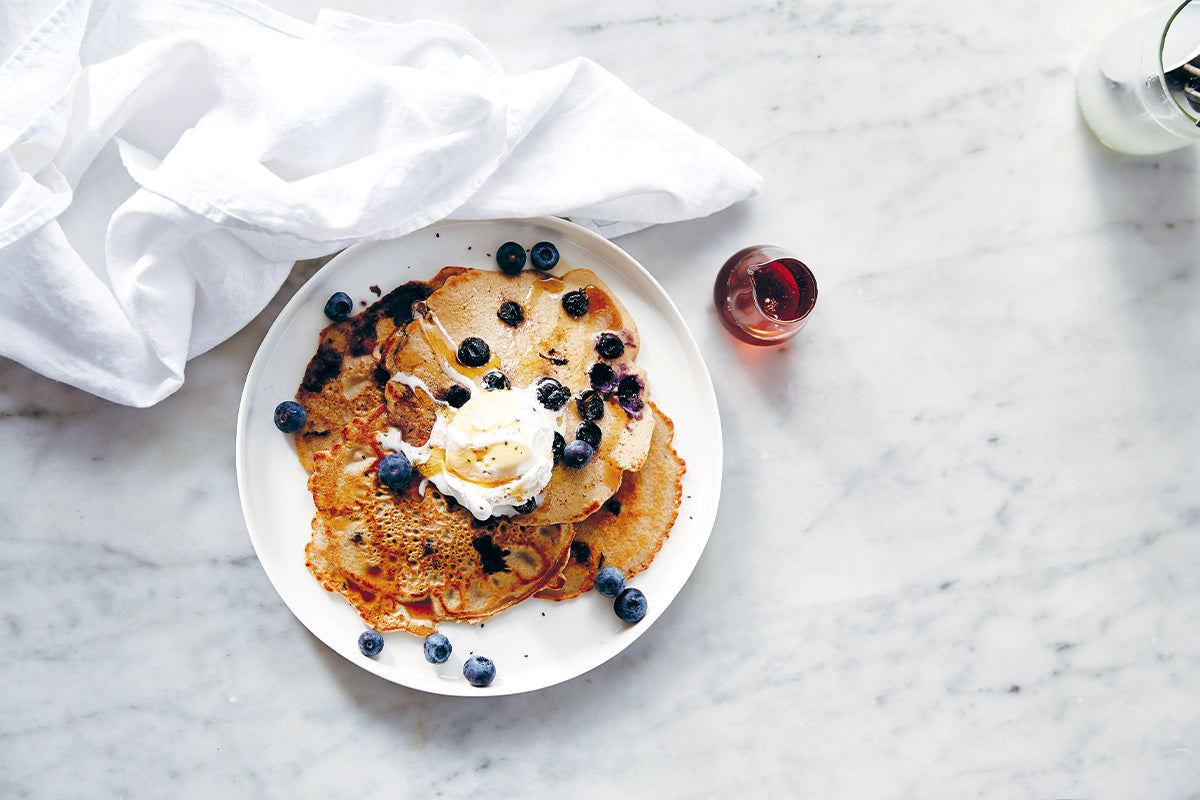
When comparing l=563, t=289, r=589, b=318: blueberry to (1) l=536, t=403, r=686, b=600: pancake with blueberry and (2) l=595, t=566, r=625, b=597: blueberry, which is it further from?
(2) l=595, t=566, r=625, b=597: blueberry

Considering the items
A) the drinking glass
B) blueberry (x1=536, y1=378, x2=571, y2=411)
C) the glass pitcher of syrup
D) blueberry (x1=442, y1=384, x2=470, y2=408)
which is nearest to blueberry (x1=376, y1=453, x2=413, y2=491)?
blueberry (x1=442, y1=384, x2=470, y2=408)

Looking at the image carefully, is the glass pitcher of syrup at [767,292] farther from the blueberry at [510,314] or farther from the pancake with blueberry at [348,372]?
the pancake with blueberry at [348,372]

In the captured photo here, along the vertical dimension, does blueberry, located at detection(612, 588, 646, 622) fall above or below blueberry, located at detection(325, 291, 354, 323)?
below

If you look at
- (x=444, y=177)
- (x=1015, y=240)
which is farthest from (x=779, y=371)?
(x=444, y=177)

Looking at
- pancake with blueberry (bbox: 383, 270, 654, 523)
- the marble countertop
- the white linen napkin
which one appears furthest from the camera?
the marble countertop

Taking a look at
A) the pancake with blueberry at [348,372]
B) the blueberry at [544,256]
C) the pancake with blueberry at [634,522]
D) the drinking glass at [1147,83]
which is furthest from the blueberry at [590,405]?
the drinking glass at [1147,83]

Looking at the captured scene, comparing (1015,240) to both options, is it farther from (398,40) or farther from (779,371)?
(398,40)

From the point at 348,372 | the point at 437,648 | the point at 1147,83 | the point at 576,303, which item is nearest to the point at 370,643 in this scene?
the point at 437,648
